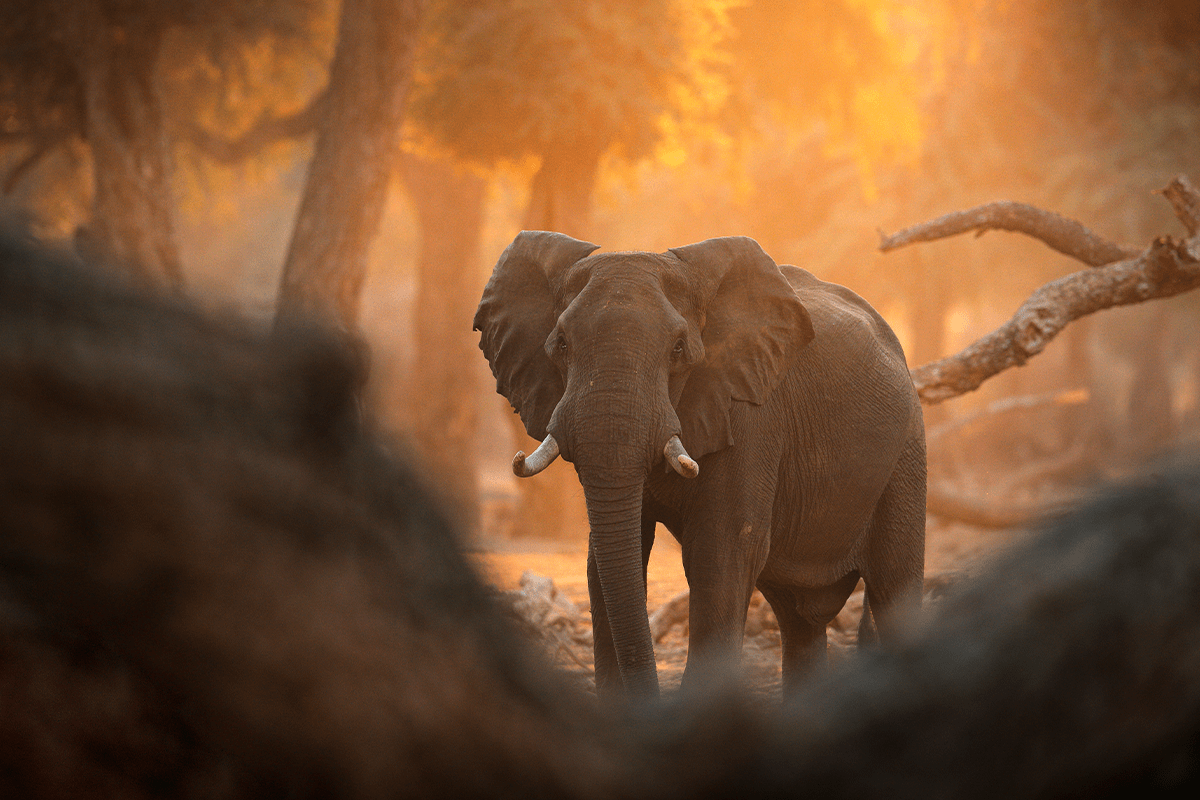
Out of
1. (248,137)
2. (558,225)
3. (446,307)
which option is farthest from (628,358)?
(248,137)

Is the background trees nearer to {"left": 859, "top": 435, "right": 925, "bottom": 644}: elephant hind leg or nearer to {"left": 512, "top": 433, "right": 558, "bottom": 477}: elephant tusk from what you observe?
{"left": 512, "top": 433, "right": 558, "bottom": 477}: elephant tusk

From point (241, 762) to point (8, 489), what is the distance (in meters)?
0.27

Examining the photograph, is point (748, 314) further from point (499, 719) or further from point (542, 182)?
point (542, 182)

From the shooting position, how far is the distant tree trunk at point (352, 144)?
973 centimetres

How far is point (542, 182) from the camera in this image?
1373 centimetres

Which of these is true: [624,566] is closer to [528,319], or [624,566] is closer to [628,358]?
[628,358]

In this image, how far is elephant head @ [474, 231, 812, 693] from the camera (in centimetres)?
382

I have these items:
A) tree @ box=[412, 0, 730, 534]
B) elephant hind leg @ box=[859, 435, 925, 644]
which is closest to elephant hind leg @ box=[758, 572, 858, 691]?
elephant hind leg @ box=[859, 435, 925, 644]

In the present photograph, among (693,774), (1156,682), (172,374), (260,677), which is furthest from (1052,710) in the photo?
(172,374)

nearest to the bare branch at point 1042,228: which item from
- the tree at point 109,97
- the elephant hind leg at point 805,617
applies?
the elephant hind leg at point 805,617

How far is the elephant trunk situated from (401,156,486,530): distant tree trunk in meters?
12.5

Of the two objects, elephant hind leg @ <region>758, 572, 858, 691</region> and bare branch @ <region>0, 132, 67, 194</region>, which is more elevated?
bare branch @ <region>0, 132, 67, 194</region>

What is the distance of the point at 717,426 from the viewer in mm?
4117

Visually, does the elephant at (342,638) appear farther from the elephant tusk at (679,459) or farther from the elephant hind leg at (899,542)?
the elephant hind leg at (899,542)
